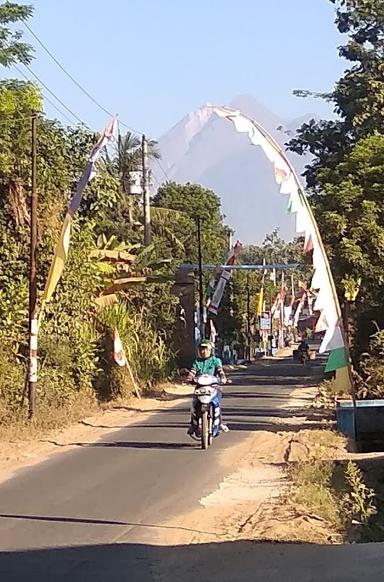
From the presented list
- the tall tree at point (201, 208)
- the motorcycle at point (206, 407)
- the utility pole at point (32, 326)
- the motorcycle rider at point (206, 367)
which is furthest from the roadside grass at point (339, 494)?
the tall tree at point (201, 208)

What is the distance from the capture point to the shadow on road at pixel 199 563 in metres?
8.50

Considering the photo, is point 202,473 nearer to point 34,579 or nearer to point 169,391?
point 34,579

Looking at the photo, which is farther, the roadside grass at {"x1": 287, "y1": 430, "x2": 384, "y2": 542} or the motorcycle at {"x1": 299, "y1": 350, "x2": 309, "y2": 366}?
the motorcycle at {"x1": 299, "y1": 350, "x2": 309, "y2": 366}

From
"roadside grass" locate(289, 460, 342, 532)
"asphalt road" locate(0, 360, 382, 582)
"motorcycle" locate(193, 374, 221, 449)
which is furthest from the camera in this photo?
"motorcycle" locate(193, 374, 221, 449)

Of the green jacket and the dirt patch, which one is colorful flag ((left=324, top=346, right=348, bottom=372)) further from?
the dirt patch

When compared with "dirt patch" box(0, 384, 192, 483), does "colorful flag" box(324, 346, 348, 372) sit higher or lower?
higher

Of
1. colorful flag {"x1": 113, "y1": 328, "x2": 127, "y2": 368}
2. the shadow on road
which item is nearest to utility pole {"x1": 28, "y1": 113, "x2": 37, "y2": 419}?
colorful flag {"x1": 113, "y1": 328, "x2": 127, "y2": 368}

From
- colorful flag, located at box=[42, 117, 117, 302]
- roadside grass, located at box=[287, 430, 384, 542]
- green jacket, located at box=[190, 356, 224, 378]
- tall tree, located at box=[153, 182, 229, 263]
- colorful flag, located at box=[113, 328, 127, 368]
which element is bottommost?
roadside grass, located at box=[287, 430, 384, 542]

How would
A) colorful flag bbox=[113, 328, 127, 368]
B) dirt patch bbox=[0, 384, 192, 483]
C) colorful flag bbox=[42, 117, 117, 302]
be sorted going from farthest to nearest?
colorful flag bbox=[113, 328, 127, 368] < colorful flag bbox=[42, 117, 117, 302] < dirt patch bbox=[0, 384, 192, 483]

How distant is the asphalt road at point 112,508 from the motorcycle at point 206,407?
324 millimetres

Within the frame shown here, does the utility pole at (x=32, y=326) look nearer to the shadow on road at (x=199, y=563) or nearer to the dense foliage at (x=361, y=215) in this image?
the dense foliage at (x=361, y=215)

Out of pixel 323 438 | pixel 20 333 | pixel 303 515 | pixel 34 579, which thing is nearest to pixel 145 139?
pixel 20 333

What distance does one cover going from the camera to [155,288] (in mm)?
39812

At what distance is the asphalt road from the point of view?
898cm
